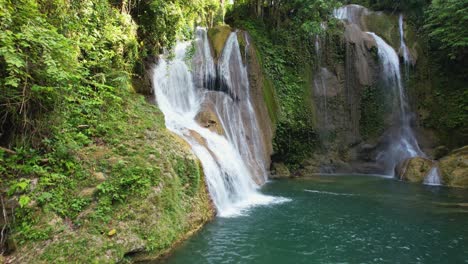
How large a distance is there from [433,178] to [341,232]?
29.1 feet

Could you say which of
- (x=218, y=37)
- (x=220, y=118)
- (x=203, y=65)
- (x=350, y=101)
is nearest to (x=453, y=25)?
(x=350, y=101)

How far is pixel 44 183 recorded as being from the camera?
5008mm

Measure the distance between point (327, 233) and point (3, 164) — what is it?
247 inches

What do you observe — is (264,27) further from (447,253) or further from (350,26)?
(447,253)

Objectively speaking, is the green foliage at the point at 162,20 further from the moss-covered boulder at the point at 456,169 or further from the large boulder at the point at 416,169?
the moss-covered boulder at the point at 456,169

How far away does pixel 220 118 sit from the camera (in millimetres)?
13062

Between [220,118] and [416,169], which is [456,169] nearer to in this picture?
[416,169]

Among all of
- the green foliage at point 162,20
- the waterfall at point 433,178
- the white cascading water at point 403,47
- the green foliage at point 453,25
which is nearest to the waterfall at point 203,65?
the green foliage at point 162,20

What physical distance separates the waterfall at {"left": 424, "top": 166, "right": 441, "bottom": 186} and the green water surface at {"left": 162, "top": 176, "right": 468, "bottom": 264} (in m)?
2.25

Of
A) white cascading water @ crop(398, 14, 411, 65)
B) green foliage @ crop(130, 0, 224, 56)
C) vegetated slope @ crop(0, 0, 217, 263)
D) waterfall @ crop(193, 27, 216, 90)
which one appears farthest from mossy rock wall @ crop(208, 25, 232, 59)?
white cascading water @ crop(398, 14, 411, 65)

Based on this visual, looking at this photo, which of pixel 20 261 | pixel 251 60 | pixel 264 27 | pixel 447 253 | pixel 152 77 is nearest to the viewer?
pixel 20 261

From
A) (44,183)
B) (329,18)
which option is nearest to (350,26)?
(329,18)

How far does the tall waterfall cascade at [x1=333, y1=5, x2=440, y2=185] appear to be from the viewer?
56.5ft

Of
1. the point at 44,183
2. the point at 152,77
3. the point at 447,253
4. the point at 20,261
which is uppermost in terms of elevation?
the point at 152,77
